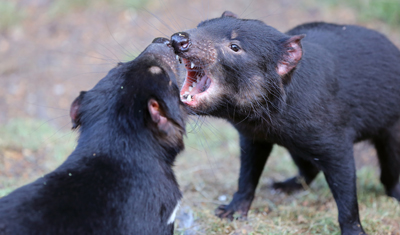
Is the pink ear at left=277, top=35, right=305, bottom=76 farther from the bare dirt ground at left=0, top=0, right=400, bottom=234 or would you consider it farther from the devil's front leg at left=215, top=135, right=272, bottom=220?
the bare dirt ground at left=0, top=0, right=400, bottom=234

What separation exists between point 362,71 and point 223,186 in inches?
74.1

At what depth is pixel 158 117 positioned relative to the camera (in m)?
2.31

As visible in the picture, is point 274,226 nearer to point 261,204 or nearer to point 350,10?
point 261,204

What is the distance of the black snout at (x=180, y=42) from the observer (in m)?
2.82

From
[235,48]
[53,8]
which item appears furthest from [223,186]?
[53,8]

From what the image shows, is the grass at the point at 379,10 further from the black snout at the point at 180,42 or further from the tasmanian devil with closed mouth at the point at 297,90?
the black snout at the point at 180,42

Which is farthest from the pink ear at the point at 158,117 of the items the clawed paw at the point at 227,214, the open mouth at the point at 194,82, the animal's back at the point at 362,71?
the clawed paw at the point at 227,214

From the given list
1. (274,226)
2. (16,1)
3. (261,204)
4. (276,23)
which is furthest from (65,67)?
(274,226)

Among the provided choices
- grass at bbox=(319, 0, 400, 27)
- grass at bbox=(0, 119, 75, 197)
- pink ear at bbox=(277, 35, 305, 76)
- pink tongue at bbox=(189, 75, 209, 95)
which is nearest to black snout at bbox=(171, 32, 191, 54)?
pink tongue at bbox=(189, 75, 209, 95)

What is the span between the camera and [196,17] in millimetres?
7477

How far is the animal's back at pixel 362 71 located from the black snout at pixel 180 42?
935 millimetres

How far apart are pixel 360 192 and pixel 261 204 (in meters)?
1.06

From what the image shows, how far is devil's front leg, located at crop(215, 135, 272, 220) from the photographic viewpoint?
3.71 metres

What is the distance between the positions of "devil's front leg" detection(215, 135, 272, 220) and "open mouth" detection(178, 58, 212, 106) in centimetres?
83
